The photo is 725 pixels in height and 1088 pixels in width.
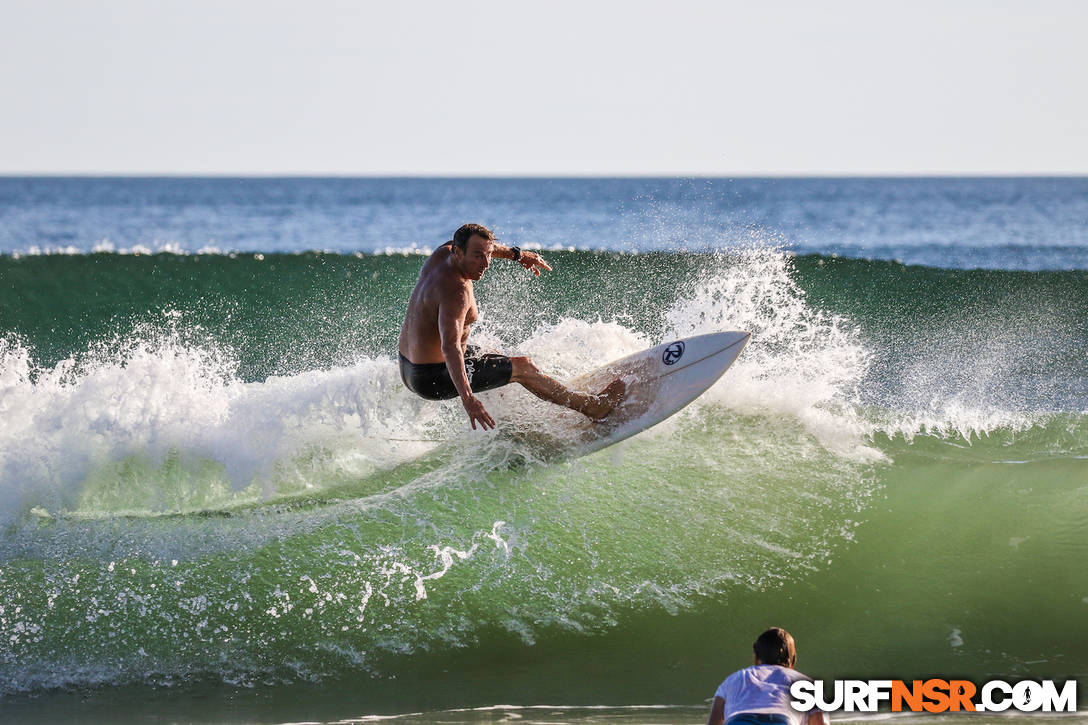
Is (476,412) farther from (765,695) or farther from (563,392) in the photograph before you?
(765,695)

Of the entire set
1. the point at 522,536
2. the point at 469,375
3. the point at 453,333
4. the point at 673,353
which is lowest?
the point at 522,536

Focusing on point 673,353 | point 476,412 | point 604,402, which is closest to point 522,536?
point 476,412

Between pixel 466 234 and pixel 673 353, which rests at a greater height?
pixel 466 234

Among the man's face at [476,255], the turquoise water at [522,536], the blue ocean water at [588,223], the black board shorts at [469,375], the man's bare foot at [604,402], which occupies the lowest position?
the turquoise water at [522,536]

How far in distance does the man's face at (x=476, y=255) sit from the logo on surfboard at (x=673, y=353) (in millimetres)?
1445

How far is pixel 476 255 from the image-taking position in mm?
5023

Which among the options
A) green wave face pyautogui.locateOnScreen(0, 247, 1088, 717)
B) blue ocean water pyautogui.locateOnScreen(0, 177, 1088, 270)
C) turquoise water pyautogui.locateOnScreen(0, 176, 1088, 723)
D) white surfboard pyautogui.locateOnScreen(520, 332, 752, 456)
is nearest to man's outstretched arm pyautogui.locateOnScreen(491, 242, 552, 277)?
green wave face pyautogui.locateOnScreen(0, 247, 1088, 717)

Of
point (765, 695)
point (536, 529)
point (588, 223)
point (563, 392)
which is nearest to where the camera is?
point (765, 695)

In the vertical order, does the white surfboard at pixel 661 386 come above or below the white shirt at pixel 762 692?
above

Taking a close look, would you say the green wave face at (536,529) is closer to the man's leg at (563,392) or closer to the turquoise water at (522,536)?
the turquoise water at (522,536)

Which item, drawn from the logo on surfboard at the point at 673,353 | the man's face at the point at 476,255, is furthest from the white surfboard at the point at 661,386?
the man's face at the point at 476,255

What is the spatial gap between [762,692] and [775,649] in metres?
0.19

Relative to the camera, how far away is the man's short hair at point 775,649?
297 cm

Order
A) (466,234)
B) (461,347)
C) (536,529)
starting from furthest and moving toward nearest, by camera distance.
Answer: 1. (536,529)
2. (461,347)
3. (466,234)
